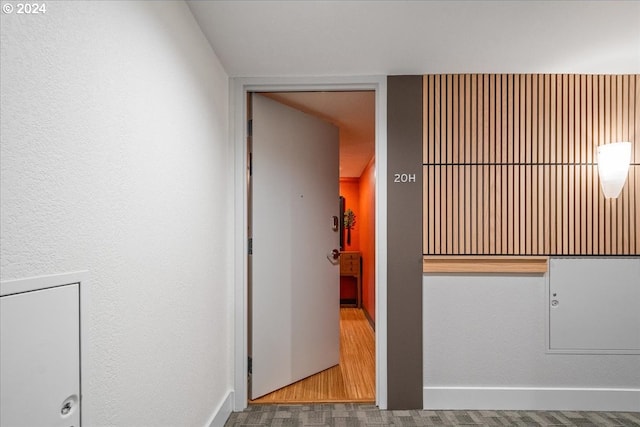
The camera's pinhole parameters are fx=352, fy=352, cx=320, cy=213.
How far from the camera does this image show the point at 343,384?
292cm

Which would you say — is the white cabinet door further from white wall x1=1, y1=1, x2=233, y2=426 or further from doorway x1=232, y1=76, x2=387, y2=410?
doorway x1=232, y1=76, x2=387, y2=410

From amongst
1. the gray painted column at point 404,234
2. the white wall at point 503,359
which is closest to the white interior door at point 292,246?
the gray painted column at point 404,234

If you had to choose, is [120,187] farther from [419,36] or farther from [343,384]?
[343,384]

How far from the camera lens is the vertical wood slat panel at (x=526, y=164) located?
2541 millimetres

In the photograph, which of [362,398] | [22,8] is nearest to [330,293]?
[362,398]

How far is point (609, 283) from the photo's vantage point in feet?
8.30

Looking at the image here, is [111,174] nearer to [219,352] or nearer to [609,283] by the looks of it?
[219,352]

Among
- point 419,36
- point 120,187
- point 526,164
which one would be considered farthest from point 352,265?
point 120,187

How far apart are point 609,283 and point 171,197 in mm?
2960

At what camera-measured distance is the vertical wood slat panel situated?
100 inches

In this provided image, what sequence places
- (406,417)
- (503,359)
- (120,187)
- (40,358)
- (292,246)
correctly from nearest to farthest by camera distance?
(40,358) → (120,187) → (406,417) → (503,359) → (292,246)

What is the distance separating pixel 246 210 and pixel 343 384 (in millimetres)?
1649

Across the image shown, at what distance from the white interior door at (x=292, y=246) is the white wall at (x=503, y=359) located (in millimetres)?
981

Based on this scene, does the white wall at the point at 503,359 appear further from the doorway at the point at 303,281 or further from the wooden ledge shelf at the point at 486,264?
the doorway at the point at 303,281
